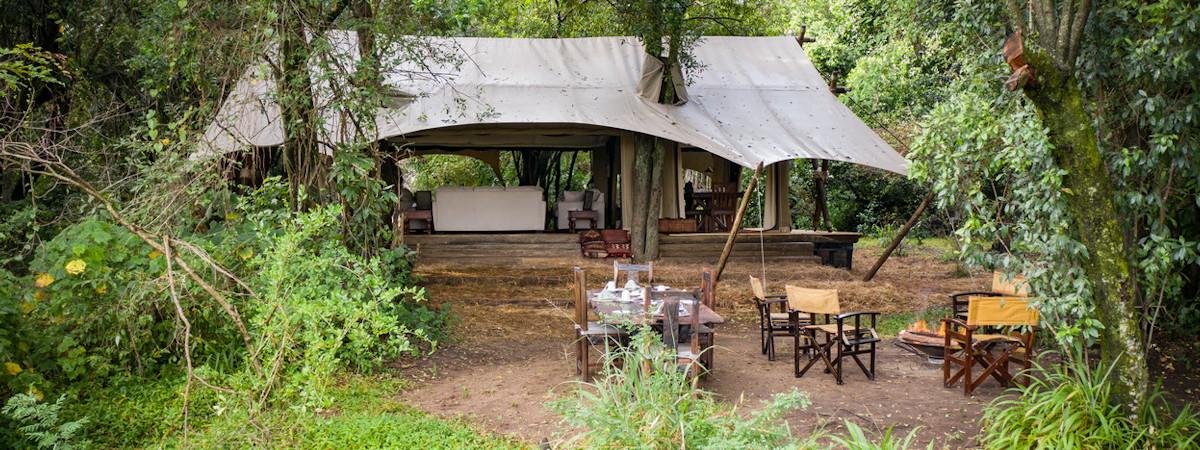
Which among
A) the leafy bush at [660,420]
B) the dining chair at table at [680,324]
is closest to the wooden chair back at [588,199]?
the dining chair at table at [680,324]

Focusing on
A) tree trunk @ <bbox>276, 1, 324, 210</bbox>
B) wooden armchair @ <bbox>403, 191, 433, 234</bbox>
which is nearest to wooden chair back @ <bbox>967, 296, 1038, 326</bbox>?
tree trunk @ <bbox>276, 1, 324, 210</bbox>

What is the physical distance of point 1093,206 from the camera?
429 centimetres

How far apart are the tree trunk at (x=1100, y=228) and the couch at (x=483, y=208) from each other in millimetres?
8634

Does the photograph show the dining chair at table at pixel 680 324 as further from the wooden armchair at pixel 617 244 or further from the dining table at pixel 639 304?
the wooden armchair at pixel 617 244

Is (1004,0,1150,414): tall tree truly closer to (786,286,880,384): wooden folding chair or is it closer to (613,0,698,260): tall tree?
(786,286,880,384): wooden folding chair

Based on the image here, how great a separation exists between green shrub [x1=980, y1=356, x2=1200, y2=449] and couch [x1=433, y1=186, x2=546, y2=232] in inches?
333

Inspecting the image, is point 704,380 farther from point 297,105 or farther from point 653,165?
point 653,165

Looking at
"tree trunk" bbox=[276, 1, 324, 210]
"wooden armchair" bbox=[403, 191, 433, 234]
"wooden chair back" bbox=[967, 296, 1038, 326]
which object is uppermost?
"tree trunk" bbox=[276, 1, 324, 210]

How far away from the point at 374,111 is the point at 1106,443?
5.10 metres

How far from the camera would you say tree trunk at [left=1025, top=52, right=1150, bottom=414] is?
13.9 feet

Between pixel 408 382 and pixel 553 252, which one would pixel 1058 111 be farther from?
pixel 553 252

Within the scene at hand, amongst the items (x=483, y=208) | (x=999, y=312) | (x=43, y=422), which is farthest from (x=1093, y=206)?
(x=483, y=208)

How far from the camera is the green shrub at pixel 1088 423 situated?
4238 mm

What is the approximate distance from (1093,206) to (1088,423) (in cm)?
106
